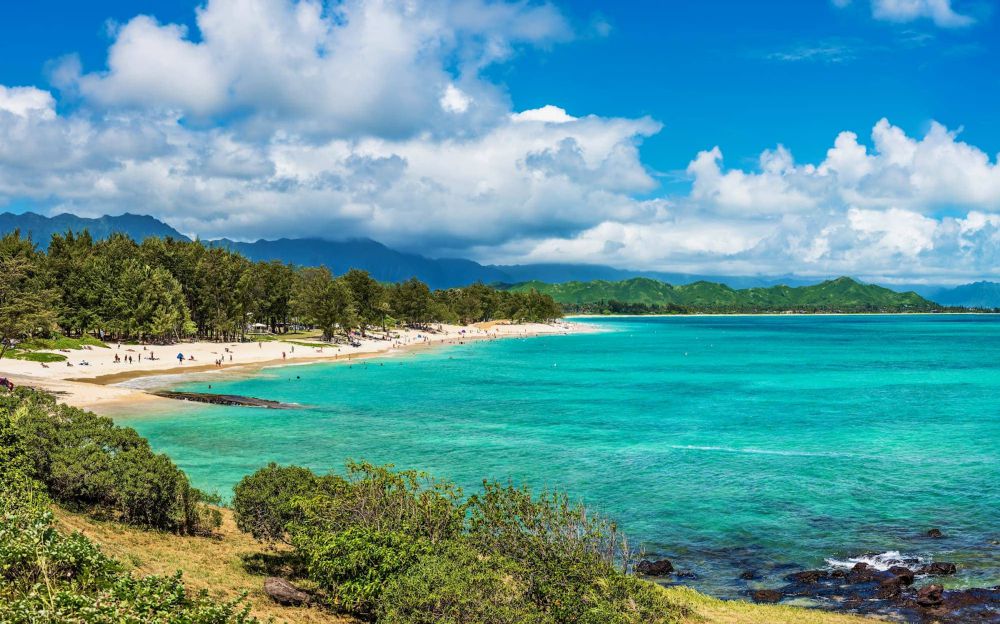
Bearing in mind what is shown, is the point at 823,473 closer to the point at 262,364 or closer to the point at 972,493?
the point at 972,493

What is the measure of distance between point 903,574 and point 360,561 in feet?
77.1

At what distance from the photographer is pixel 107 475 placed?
27312 millimetres

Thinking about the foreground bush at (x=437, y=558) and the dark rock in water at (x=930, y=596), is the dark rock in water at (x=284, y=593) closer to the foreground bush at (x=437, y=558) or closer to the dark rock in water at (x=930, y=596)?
the foreground bush at (x=437, y=558)

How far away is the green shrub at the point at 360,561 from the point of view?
66.1ft

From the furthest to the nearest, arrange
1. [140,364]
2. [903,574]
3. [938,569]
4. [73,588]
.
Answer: [140,364] < [938,569] < [903,574] < [73,588]

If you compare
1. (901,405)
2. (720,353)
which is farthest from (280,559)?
(720,353)

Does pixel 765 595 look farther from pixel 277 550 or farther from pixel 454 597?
pixel 277 550

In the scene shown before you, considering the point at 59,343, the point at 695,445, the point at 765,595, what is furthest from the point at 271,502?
the point at 59,343

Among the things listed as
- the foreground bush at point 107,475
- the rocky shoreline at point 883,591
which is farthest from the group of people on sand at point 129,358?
the rocky shoreline at point 883,591

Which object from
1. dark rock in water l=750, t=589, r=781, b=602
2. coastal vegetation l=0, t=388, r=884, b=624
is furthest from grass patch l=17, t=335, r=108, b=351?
dark rock in water l=750, t=589, r=781, b=602

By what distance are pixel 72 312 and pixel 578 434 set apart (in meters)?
97.1

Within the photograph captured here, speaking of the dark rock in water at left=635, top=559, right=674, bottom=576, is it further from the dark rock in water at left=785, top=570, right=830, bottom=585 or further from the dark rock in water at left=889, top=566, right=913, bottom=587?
the dark rock in water at left=889, top=566, right=913, bottom=587

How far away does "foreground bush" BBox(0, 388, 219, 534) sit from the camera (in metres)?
27.4

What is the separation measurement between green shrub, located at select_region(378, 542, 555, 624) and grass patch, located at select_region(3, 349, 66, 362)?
96.5 meters
